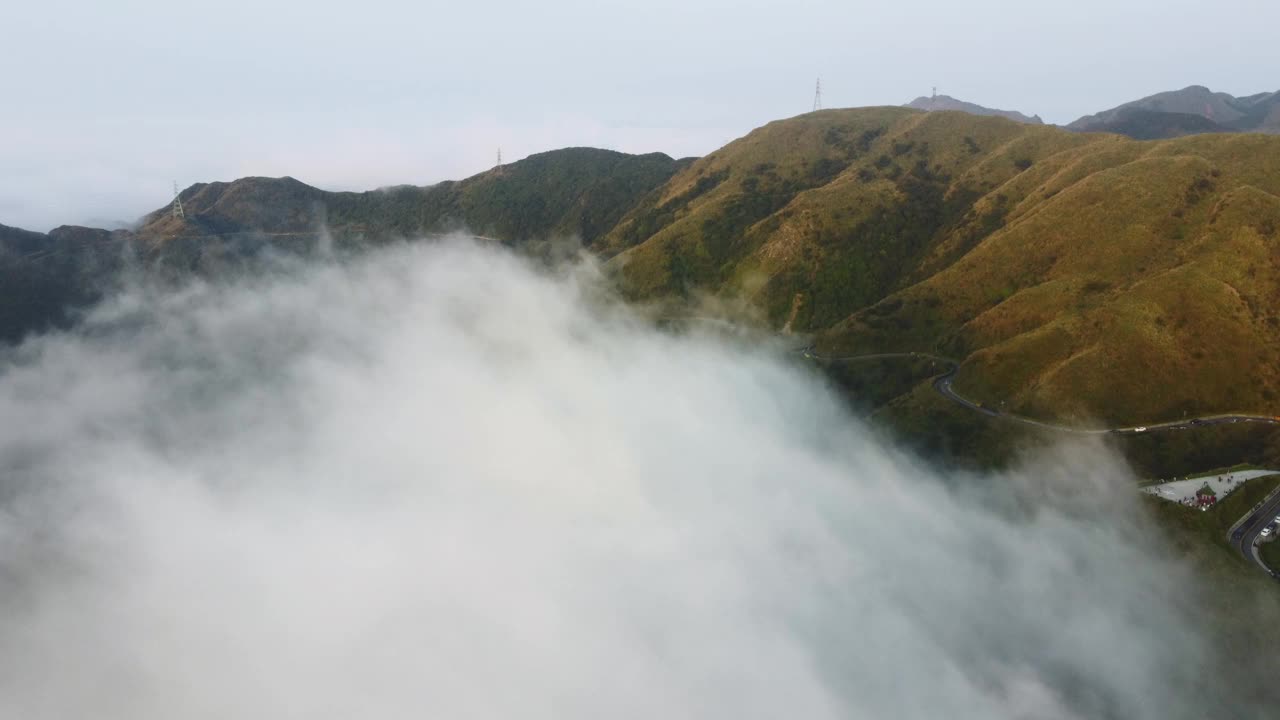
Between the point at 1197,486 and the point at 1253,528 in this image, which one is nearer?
the point at 1253,528

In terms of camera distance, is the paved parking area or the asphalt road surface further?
the paved parking area

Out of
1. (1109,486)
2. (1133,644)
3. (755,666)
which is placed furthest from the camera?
(755,666)

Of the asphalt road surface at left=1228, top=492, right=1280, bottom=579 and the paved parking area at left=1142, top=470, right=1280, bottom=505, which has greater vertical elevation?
the paved parking area at left=1142, top=470, right=1280, bottom=505

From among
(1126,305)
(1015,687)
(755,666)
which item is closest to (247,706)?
(755,666)

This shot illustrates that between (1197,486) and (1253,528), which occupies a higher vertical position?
(1197,486)

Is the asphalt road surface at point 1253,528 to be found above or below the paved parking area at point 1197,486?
below

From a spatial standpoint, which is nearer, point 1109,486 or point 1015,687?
point 1015,687

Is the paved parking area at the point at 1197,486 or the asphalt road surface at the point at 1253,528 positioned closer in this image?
the asphalt road surface at the point at 1253,528

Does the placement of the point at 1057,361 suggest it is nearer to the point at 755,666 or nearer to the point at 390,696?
the point at 755,666
